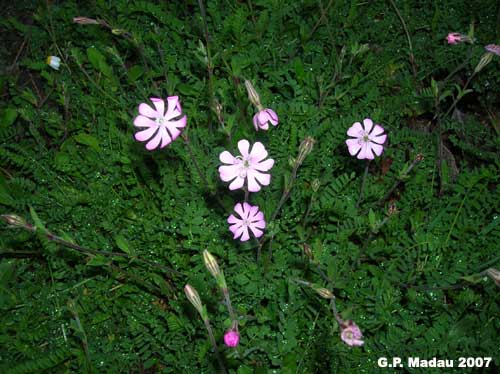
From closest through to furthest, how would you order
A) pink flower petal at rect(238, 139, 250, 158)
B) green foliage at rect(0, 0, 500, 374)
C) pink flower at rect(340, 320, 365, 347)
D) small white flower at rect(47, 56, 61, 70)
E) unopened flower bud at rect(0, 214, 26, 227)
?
pink flower at rect(340, 320, 365, 347) < unopened flower bud at rect(0, 214, 26, 227) < pink flower petal at rect(238, 139, 250, 158) < green foliage at rect(0, 0, 500, 374) < small white flower at rect(47, 56, 61, 70)

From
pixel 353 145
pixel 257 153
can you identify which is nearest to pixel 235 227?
pixel 257 153

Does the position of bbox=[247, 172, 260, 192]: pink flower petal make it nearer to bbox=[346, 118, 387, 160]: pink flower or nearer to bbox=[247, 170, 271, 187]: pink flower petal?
bbox=[247, 170, 271, 187]: pink flower petal

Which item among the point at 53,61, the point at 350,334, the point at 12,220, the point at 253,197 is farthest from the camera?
the point at 53,61

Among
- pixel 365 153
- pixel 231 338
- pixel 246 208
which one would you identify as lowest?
pixel 231 338

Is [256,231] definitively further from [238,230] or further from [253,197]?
[253,197]

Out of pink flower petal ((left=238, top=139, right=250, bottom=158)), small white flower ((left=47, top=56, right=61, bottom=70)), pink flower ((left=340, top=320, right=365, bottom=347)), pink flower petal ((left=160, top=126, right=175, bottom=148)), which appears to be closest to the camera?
pink flower ((left=340, top=320, right=365, bottom=347))

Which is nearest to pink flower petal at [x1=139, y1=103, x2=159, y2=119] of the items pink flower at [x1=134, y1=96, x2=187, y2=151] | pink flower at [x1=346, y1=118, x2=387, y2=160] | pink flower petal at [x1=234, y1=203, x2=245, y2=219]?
pink flower at [x1=134, y1=96, x2=187, y2=151]

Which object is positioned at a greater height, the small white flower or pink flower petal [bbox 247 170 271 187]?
Answer: the small white flower
